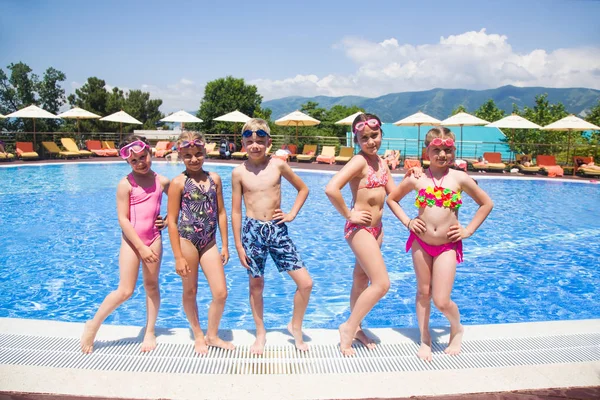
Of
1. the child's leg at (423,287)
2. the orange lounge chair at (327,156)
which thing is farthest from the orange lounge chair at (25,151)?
the child's leg at (423,287)

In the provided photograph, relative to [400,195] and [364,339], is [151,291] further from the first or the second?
[400,195]

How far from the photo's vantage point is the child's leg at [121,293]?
3.38 meters

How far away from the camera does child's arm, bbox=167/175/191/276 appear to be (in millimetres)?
3275

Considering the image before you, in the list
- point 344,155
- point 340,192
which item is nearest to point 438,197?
point 340,192

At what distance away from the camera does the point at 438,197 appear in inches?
135

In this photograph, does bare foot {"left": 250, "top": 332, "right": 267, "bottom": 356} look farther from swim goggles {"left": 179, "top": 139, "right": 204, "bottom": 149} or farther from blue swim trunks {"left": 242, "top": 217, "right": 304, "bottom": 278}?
swim goggles {"left": 179, "top": 139, "right": 204, "bottom": 149}

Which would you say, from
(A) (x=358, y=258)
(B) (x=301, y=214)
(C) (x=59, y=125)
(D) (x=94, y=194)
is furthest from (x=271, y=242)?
(C) (x=59, y=125)

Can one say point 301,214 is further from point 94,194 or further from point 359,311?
point 359,311

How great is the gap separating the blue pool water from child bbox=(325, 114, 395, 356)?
2.09m

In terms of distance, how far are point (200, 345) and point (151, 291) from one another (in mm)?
545

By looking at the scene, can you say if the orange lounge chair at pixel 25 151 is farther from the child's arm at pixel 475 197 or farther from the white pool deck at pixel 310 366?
the child's arm at pixel 475 197

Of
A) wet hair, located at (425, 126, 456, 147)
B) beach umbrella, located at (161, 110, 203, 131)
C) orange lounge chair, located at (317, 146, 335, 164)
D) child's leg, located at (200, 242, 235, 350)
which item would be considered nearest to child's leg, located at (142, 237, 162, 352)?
child's leg, located at (200, 242, 235, 350)

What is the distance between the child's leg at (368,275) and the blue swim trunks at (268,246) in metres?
0.44

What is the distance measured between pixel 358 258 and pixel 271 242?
2.11 ft
